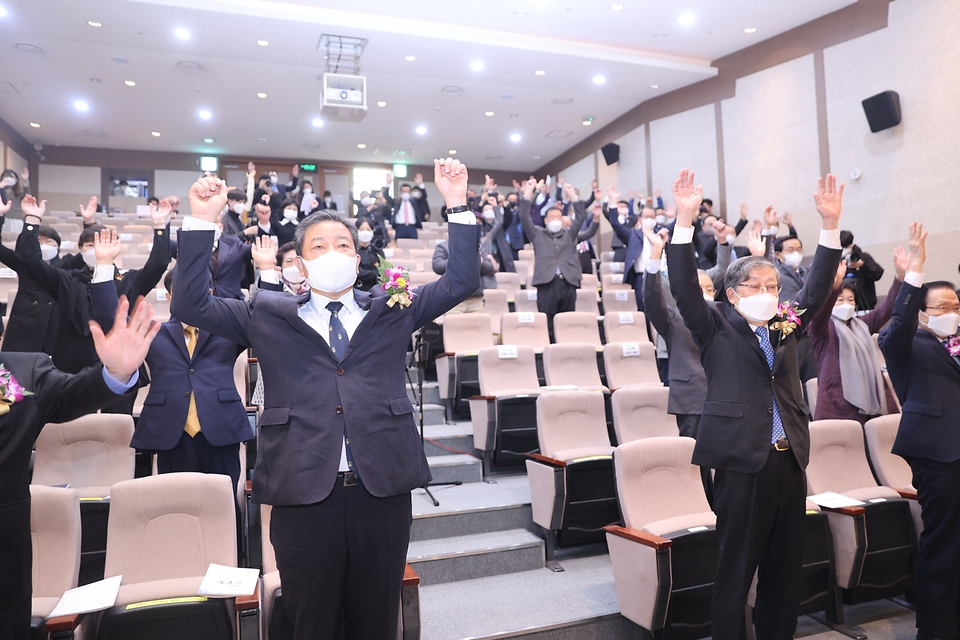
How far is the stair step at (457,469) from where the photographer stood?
12.8ft

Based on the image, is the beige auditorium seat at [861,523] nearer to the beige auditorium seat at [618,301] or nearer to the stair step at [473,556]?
the stair step at [473,556]

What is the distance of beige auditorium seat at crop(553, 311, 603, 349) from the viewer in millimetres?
5645

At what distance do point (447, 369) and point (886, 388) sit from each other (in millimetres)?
3022

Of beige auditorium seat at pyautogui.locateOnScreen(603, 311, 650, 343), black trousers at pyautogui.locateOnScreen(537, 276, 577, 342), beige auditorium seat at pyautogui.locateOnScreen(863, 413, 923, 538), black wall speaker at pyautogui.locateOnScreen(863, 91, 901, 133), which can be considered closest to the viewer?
beige auditorium seat at pyautogui.locateOnScreen(863, 413, 923, 538)

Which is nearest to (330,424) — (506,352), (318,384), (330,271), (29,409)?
(318,384)

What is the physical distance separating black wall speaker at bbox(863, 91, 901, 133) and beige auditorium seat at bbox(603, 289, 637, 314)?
3.29 metres

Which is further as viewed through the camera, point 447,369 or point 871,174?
point 871,174

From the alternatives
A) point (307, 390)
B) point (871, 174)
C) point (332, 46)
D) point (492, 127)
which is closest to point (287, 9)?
point (332, 46)

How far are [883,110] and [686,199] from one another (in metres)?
6.28

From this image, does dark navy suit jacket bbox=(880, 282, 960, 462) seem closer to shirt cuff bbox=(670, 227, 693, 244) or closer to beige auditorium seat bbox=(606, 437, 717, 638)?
beige auditorium seat bbox=(606, 437, 717, 638)

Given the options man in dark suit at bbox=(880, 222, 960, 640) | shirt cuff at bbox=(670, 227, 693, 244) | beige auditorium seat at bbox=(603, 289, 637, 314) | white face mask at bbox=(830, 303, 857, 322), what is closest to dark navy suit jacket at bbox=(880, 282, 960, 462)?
man in dark suit at bbox=(880, 222, 960, 640)

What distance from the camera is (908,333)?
283cm

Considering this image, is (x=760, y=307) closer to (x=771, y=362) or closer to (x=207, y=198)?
(x=771, y=362)

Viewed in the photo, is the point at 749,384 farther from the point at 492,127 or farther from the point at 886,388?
the point at 492,127
